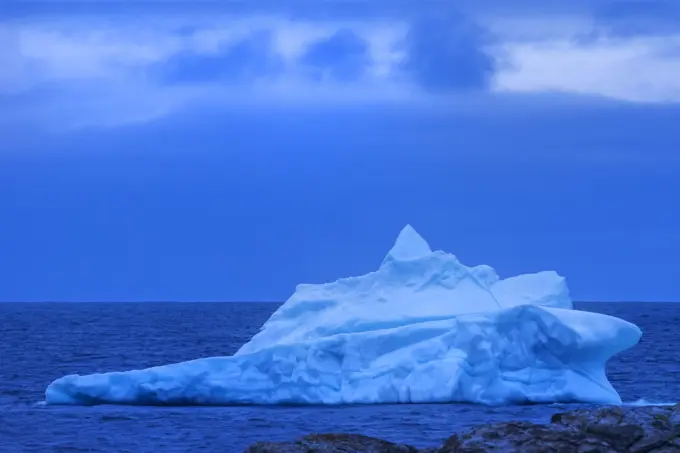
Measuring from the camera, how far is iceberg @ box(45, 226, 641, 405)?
71.1ft

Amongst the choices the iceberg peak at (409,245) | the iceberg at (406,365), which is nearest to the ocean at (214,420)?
the iceberg at (406,365)

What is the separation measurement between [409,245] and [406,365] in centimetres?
388

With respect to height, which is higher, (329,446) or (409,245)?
(409,245)

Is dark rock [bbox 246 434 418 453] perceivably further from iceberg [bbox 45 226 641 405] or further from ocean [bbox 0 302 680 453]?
iceberg [bbox 45 226 641 405]

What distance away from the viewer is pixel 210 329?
209ft

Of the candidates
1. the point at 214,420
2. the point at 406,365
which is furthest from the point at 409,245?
the point at 214,420

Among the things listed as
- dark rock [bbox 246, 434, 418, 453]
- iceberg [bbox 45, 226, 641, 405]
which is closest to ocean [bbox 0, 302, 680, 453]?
iceberg [bbox 45, 226, 641, 405]

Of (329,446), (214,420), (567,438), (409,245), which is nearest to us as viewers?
(567,438)

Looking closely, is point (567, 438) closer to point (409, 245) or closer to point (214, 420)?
point (214, 420)

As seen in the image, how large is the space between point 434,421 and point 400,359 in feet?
7.11

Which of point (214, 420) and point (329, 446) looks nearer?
point (329, 446)

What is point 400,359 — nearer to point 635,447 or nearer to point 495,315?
point 495,315

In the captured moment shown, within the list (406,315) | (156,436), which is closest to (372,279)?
(406,315)

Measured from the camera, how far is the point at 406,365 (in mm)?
21750
